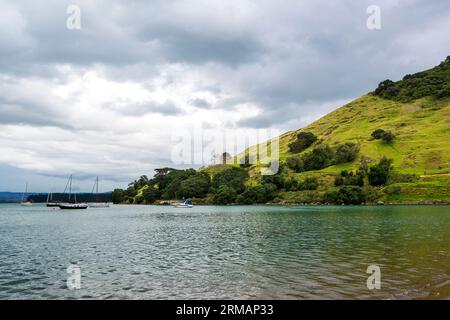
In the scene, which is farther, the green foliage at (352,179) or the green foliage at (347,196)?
the green foliage at (352,179)

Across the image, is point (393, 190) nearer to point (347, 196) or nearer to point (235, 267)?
point (347, 196)

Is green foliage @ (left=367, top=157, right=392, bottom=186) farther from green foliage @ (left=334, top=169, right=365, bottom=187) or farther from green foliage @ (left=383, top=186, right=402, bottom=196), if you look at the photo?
green foliage @ (left=383, top=186, right=402, bottom=196)

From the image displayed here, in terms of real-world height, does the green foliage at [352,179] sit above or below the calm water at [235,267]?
above

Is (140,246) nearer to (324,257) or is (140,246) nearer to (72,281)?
(72,281)

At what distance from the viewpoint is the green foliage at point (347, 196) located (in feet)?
582

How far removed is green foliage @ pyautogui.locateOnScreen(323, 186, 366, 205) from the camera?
582 feet

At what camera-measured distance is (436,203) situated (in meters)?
151

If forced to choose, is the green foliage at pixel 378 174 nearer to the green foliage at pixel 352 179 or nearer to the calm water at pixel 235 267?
the green foliage at pixel 352 179

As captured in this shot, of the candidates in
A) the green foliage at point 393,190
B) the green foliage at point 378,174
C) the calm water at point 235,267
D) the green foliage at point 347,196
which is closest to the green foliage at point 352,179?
the green foliage at point 378,174

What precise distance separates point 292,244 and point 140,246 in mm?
20900

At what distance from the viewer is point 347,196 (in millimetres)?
179750

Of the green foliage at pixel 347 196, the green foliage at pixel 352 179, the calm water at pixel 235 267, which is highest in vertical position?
the green foliage at pixel 352 179

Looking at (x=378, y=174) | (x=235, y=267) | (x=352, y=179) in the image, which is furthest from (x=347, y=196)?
(x=235, y=267)
